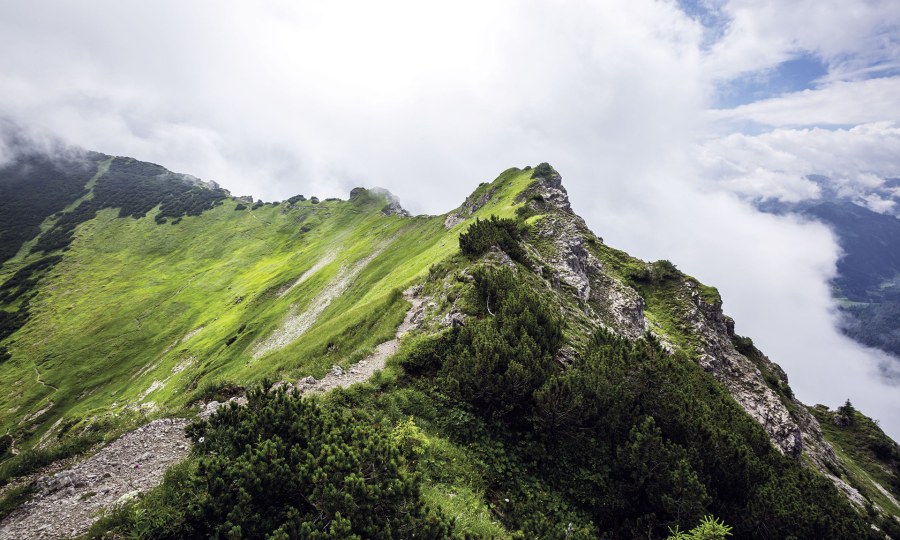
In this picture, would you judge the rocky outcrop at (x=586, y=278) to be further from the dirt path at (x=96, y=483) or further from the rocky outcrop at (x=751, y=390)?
the dirt path at (x=96, y=483)

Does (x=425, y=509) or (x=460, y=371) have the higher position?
(x=460, y=371)

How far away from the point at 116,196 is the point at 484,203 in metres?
216

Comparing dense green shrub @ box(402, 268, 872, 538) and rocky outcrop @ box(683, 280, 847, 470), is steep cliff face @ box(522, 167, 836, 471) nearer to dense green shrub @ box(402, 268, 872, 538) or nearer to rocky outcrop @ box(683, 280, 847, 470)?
rocky outcrop @ box(683, 280, 847, 470)

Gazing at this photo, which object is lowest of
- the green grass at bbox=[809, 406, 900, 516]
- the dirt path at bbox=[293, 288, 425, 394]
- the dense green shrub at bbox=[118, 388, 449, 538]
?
the dense green shrub at bbox=[118, 388, 449, 538]

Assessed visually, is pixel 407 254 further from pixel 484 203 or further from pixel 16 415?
pixel 16 415

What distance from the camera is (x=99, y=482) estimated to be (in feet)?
41.3

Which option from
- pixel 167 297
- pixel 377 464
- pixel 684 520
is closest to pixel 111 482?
pixel 377 464

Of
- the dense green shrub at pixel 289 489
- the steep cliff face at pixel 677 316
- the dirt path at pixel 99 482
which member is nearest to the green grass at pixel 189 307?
the dirt path at pixel 99 482

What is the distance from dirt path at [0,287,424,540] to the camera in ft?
35.7

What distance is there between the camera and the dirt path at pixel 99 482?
1088 cm

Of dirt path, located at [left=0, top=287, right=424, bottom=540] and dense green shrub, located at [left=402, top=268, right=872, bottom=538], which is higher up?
dense green shrub, located at [left=402, top=268, right=872, bottom=538]

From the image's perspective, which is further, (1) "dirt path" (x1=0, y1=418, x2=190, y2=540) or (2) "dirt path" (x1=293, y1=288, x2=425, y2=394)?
(2) "dirt path" (x1=293, y1=288, x2=425, y2=394)

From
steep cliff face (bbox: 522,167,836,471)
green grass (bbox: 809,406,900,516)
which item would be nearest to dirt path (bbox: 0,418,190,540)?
steep cliff face (bbox: 522,167,836,471)

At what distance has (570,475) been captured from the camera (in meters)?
16.3
